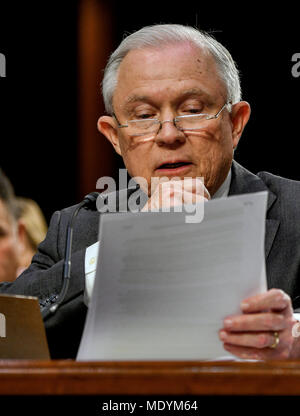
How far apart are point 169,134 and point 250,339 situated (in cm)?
79

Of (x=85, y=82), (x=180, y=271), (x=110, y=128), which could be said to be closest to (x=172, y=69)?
(x=110, y=128)

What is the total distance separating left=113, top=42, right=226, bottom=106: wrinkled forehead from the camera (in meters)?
1.80

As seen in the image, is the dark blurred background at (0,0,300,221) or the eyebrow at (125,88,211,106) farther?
the dark blurred background at (0,0,300,221)

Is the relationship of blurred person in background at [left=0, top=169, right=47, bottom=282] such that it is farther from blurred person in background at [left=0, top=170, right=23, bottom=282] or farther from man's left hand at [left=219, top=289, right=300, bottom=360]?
man's left hand at [left=219, top=289, right=300, bottom=360]

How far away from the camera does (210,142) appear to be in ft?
5.96

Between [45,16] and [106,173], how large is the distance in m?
0.91

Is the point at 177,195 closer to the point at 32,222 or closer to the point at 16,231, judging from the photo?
the point at 16,231

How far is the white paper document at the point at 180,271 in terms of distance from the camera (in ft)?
3.43

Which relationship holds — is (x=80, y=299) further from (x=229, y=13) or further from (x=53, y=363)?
(x=229, y=13)

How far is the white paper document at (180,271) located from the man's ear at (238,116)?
927 millimetres

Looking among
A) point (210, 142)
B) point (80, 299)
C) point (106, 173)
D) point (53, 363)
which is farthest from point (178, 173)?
point (106, 173)

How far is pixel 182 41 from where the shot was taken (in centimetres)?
187

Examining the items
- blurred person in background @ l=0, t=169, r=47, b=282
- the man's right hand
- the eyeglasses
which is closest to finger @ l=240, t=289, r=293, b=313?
the man's right hand

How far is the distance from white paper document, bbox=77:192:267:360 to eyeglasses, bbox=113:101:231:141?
768mm
